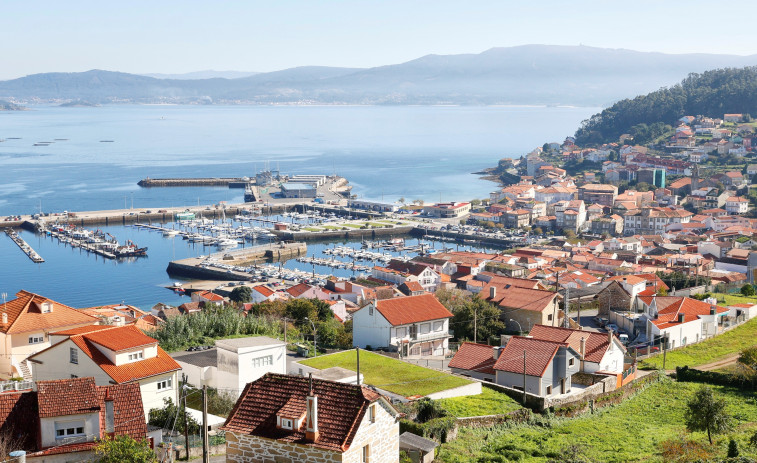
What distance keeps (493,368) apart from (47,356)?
721 centimetres

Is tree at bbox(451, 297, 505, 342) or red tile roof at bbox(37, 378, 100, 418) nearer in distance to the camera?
red tile roof at bbox(37, 378, 100, 418)

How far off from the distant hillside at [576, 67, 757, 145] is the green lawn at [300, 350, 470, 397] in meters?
72.5

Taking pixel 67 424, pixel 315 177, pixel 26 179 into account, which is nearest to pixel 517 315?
pixel 67 424

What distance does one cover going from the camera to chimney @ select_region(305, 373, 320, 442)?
722cm

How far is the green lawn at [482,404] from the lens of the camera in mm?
11883

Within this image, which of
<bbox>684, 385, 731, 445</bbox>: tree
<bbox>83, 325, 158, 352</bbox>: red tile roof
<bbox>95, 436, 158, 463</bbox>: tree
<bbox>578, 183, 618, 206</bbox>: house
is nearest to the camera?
<bbox>95, 436, 158, 463</bbox>: tree

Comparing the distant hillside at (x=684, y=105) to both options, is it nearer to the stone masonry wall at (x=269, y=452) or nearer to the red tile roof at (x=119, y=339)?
the red tile roof at (x=119, y=339)

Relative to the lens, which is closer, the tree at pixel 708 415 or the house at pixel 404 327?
the tree at pixel 708 415

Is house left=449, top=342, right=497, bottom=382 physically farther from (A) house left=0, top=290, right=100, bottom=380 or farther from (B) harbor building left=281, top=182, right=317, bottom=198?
→ (B) harbor building left=281, top=182, right=317, bottom=198

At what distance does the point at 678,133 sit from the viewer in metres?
76.6

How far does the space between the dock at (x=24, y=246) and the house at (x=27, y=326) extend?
33807 mm

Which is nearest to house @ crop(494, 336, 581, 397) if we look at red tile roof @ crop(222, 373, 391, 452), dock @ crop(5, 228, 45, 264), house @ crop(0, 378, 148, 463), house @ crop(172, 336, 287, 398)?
house @ crop(172, 336, 287, 398)

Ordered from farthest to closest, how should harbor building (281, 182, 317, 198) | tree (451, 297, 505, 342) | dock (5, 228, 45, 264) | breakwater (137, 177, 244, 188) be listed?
breakwater (137, 177, 244, 188), harbor building (281, 182, 317, 198), dock (5, 228, 45, 264), tree (451, 297, 505, 342)

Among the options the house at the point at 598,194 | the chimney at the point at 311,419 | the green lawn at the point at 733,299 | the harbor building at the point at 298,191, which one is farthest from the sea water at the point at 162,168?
the chimney at the point at 311,419
